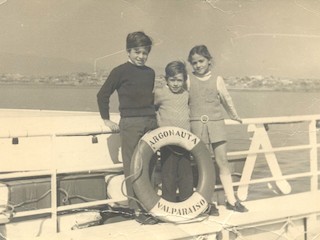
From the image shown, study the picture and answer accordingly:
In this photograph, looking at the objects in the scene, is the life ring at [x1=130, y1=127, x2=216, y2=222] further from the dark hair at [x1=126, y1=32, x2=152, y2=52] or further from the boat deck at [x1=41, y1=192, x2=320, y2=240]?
the dark hair at [x1=126, y1=32, x2=152, y2=52]

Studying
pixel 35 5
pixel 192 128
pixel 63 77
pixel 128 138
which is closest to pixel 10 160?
pixel 63 77

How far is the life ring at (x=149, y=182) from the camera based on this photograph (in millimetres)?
2031

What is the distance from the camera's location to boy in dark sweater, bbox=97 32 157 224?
2.04m

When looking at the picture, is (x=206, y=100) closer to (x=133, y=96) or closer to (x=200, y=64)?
(x=200, y=64)

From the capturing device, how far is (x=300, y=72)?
9.42 ft

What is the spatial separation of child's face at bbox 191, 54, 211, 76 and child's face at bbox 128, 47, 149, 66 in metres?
0.27

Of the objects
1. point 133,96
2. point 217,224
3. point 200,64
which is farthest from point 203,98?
point 217,224

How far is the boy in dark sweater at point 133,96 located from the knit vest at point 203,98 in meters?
0.24

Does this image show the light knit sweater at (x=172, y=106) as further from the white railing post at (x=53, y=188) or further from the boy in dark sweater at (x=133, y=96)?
the white railing post at (x=53, y=188)

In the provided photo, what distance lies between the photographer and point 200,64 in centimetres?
217

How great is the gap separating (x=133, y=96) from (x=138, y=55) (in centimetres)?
22

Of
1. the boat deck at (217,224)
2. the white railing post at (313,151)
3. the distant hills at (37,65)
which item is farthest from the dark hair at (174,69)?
the white railing post at (313,151)

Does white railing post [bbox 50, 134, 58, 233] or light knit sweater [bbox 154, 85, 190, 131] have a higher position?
light knit sweater [bbox 154, 85, 190, 131]

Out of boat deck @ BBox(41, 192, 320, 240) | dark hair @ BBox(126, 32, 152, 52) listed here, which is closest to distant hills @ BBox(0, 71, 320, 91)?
dark hair @ BBox(126, 32, 152, 52)
